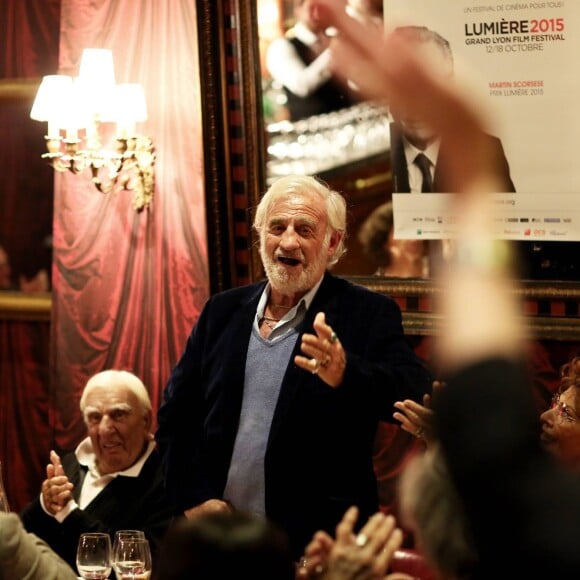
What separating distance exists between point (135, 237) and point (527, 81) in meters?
1.73

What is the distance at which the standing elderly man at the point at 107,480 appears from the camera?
3.57m

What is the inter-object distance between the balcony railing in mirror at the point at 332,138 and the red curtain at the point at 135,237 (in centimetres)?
39

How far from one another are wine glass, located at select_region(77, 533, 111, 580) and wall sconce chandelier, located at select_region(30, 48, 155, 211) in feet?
6.05

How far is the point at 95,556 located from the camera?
3.01m

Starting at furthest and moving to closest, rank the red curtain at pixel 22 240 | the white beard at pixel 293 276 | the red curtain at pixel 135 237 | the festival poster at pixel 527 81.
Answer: the red curtain at pixel 22 240 → the red curtain at pixel 135 237 → the festival poster at pixel 527 81 → the white beard at pixel 293 276

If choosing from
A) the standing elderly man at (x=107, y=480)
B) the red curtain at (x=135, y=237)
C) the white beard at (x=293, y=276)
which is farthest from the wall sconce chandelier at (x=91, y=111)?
the white beard at (x=293, y=276)

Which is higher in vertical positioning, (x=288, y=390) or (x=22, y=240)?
(x=22, y=240)

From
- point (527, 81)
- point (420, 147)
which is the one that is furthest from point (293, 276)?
point (527, 81)

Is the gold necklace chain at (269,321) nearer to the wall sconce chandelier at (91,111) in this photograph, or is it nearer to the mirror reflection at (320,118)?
the mirror reflection at (320,118)

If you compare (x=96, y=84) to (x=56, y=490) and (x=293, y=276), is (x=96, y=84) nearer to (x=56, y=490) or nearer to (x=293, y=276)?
(x=293, y=276)

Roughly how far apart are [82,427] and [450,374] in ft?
12.8

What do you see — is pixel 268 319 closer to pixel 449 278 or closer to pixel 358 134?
pixel 358 134

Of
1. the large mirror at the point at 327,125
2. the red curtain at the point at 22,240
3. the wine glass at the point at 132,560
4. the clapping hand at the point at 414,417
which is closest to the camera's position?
the wine glass at the point at 132,560

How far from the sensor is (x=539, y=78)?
12.8ft
